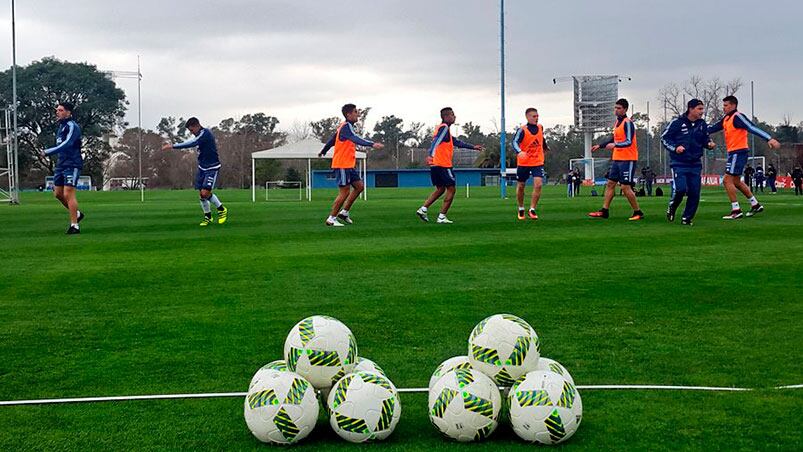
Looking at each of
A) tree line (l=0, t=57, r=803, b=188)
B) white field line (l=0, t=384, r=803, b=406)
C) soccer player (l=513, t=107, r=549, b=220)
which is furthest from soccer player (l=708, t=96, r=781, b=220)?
tree line (l=0, t=57, r=803, b=188)

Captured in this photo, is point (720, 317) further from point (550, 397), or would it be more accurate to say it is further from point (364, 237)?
point (364, 237)

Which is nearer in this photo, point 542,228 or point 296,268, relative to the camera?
point 296,268

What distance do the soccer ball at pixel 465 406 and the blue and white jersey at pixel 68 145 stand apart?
14490mm

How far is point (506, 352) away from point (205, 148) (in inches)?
638

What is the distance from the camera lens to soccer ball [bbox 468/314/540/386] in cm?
457

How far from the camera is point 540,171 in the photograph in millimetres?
20156

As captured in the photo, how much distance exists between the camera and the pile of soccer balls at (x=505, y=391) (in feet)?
14.0

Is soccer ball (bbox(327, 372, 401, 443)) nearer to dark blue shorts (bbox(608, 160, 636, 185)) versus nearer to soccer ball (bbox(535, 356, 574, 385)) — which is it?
soccer ball (bbox(535, 356, 574, 385))

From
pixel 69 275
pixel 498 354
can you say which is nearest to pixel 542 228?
pixel 69 275

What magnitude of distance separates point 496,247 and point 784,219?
367 inches

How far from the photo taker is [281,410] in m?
4.29

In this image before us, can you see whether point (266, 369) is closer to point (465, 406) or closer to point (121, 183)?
point (465, 406)

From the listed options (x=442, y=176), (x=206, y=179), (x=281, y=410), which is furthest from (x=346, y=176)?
(x=281, y=410)

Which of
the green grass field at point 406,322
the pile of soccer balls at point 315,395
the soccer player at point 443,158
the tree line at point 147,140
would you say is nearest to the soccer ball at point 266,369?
the pile of soccer balls at point 315,395
